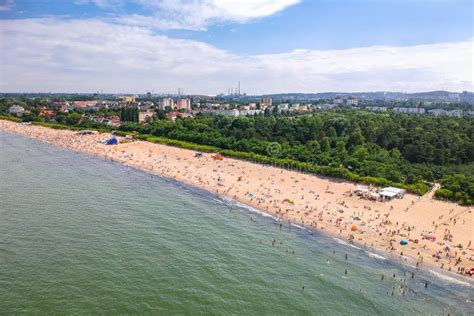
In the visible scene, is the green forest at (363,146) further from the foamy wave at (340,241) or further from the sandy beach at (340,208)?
the foamy wave at (340,241)

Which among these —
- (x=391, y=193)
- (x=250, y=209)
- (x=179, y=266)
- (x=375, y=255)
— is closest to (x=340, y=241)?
(x=375, y=255)

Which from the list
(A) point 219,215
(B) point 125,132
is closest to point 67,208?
(A) point 219,215

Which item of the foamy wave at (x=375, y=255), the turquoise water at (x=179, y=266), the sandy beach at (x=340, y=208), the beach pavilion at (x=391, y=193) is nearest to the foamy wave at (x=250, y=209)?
the sandy beach at (x=340, y=208)

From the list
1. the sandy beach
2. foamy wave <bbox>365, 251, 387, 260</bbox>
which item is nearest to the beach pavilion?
the sandy beach

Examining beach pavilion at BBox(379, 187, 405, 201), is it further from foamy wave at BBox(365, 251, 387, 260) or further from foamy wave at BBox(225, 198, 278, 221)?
foamy wave at BBox(365, 251, 387, 260)

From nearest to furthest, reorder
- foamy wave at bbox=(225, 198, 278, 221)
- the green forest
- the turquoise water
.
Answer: the turquoise water
foamy wave at bbox=(225, 198, 278, 221)
the green forest

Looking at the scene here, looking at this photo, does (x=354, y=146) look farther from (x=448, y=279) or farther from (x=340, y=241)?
(x=448, y=279)

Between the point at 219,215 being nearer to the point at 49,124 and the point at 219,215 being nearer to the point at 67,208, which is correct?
the point at 67,208
